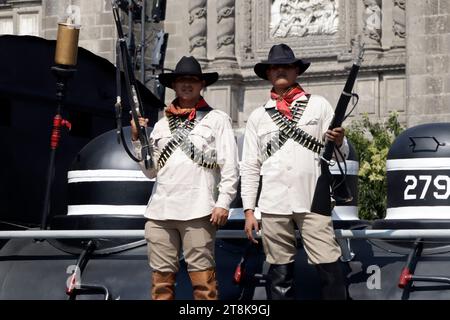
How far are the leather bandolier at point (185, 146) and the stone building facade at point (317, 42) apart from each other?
36.2 ft

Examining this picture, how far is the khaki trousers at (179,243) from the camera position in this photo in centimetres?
684

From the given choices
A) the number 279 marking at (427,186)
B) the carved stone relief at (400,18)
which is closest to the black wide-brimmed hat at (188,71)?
the number 279 marking at (427,186)

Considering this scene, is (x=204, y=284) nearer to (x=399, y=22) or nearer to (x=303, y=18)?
(x=399, y=22)

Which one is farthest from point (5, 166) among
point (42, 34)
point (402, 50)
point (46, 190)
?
point (42, 34)

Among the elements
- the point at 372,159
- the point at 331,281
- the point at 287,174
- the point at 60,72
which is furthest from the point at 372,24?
the point at 331,281

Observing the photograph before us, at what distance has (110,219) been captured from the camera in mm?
7777

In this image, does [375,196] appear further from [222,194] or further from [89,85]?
[222,194]

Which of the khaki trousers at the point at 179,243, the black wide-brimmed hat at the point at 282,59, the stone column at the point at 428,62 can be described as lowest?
the khaki trousers at the point at 179,243

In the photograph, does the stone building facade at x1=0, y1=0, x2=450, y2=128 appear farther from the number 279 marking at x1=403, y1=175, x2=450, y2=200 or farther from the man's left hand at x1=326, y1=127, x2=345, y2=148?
the man's left hand at x1=326, y1=127, x2=345, y2=148

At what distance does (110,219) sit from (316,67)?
11740 millimetres

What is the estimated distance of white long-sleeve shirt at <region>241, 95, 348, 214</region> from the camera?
266 inches

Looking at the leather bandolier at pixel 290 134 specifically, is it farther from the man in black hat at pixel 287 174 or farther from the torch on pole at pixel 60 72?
the torch on pole at pixel 60 72
